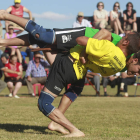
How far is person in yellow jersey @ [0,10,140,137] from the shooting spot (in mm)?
4309

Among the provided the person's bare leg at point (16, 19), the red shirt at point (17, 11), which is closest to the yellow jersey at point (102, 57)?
the person's bare leg at point (16, 19)

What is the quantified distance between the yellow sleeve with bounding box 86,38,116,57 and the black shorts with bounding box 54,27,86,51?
495mm

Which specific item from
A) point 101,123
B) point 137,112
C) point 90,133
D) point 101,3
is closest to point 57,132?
point 90,133

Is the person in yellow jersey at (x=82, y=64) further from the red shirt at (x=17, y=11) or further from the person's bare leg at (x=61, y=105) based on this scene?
the red shirt at (x=17, y=11)

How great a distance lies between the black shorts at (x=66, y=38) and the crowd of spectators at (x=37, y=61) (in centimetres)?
693

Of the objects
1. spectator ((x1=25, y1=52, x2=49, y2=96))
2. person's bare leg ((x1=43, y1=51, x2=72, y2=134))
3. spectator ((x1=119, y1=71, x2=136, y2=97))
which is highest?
person's bare leg ((x1=43, y1=51, x2=72, y2=134))

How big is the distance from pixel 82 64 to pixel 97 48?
1.58 ft

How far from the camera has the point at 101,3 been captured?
566 inches

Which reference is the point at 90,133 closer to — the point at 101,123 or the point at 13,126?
the point at 101,123

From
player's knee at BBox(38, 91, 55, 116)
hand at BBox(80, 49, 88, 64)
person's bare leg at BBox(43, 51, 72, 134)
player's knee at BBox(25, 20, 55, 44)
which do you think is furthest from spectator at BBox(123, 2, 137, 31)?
player's knee at BBox(38, 91, 55, 116)

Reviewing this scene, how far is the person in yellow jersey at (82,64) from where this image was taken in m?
4.31

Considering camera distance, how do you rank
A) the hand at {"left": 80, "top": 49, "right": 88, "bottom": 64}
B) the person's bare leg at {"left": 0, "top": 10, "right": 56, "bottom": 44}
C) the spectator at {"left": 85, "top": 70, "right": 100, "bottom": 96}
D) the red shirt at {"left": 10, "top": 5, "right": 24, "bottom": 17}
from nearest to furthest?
the hand at {"left": 80, "top": 49, "right": 88, "bottom": 64} → the person's bare leg at {"left": 0, "top": 10, "right": 56, "bottom": 44} → the spectator at {"left": 85, "top": 70, "right": 100, "bottom": 96} → the red shirt at {"left": 10, "top": 5, "right": 24, "bottom": 17}

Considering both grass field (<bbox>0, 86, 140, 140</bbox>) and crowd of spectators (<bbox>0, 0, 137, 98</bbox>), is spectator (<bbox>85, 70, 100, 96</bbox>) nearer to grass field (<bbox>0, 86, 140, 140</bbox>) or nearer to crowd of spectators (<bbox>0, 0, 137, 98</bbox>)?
crowd of spectators (<bbox>0, 0, 137, 98</bbox>)

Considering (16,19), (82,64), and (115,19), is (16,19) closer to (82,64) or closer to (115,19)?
(82,64)
